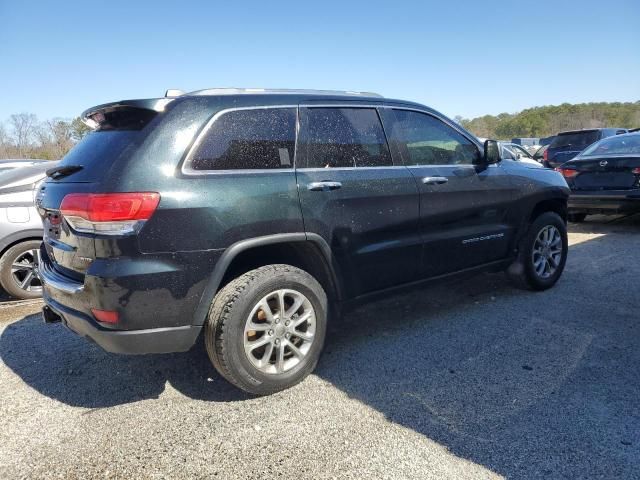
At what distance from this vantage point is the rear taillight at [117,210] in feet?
8.01

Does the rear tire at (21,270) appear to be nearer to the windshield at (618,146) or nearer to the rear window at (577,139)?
the windshield at (618,146)

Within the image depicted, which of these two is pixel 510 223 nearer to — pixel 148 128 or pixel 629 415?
pixel 629 415

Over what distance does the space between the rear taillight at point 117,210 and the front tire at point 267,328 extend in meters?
0.65

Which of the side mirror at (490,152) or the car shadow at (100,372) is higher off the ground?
the side mirror at (490,152)

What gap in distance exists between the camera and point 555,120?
66.0 metres

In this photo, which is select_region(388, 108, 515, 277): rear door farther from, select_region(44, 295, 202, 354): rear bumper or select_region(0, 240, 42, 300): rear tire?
select_region(0, 240, 42, 300): rear tire

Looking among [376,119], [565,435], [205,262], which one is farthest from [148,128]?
[565,435]

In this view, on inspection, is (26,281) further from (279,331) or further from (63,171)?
(279,331)

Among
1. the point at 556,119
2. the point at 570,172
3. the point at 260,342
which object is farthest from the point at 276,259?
the point at 556,119

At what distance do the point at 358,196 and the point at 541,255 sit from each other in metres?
2.53

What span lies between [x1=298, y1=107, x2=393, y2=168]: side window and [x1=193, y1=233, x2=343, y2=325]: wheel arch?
1.71 ft

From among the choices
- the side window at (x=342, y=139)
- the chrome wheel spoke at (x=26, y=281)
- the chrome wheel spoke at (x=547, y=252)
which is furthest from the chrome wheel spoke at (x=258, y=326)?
the chrome wheel spoke at (x=26, y=281)

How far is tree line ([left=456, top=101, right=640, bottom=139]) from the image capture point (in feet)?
192

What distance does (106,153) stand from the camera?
2.67 metres
